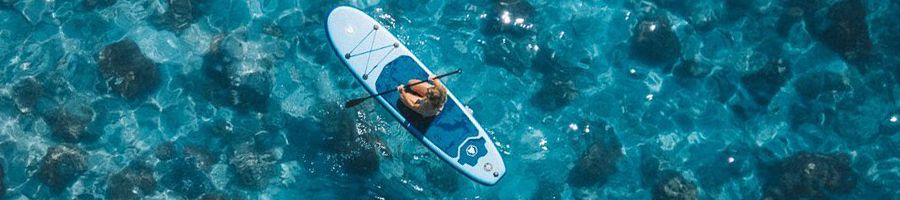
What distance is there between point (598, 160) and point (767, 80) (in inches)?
191

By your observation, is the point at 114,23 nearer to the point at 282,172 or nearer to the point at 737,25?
the point at 282,172

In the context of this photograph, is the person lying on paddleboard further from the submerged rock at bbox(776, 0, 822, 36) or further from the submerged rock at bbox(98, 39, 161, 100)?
the submerged rock at bbox(776, 0, 822, 36)

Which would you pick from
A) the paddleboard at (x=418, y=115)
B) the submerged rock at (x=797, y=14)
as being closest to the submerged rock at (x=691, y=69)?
the submerged rock at (x=797, y=14)

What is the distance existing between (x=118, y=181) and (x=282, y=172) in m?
3.97

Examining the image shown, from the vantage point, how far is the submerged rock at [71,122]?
21.3 metres

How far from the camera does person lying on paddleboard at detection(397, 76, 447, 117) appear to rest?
19578mm

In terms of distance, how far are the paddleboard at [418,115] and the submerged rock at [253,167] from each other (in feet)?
10.3

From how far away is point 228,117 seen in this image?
21.6 metres

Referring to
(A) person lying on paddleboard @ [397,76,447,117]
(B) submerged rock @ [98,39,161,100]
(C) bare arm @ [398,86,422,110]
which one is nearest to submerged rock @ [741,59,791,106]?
(A) person lying on paddleboard @ [397,76,447,117]

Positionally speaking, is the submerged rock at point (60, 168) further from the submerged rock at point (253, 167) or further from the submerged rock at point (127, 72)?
the submerged rock at point (253, 167)

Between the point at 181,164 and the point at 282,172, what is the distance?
97.4 inches

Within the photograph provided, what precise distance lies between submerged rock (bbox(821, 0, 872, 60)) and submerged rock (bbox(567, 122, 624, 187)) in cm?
608

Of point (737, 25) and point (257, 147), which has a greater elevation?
point (737, 25)

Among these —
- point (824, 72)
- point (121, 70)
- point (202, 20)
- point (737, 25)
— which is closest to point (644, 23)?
point (737, 25)
